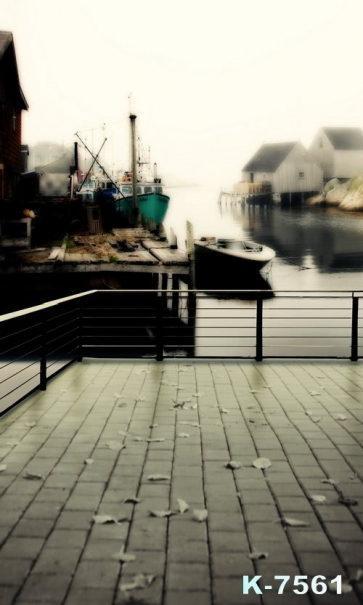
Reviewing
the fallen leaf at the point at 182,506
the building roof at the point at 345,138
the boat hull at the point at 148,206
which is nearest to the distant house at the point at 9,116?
the boat hull at the point at 148,206

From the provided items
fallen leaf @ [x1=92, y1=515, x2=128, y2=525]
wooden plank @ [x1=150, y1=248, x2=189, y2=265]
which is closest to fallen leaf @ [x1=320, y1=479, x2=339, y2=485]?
fallen leaf @ [x1=92, y1=515, x2=128, y2=525]

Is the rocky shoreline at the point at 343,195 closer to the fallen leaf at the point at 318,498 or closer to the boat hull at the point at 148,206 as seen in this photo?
the boat hull at the point at 148,206

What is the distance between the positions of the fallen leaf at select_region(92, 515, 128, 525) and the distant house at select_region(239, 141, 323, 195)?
9392cm

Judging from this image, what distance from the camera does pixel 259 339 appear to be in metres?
8.59

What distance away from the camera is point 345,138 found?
3514 inches

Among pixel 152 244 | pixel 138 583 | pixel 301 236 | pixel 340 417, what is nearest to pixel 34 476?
pixel 138 583

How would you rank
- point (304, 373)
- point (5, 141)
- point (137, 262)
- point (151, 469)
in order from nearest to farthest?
point (151, 469), point (304, 373), point (137, 262), point (5, 141)

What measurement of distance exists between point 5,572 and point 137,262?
57.0ft

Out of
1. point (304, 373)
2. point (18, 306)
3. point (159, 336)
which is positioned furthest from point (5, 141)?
point (304, 373)

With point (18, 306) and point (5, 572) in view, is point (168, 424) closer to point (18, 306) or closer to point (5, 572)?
point (5, 572)

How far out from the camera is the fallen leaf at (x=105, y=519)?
339cm

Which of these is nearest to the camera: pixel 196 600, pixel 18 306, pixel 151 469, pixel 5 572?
pixel 196 600

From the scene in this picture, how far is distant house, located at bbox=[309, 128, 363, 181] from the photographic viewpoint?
291ft

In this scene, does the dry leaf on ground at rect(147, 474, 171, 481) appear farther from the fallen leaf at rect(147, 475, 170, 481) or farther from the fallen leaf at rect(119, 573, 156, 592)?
the fallen leaf at rect(119, 573, 156, 592)
